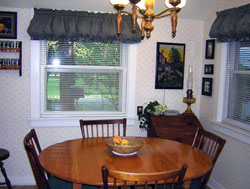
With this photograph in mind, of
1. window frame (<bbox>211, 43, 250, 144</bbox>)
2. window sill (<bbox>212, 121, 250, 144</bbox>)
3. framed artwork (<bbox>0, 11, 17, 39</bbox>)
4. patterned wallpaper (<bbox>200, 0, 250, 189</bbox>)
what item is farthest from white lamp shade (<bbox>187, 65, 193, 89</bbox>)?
framed artwork (<bbox>0, 11, 17, 39</bbox>)

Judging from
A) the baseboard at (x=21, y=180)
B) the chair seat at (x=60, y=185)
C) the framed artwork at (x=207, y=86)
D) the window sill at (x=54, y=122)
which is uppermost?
the framed artwork at (x=207, y=86)

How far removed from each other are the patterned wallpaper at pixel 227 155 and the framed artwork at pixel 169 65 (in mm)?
351

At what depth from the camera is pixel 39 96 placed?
132 inches

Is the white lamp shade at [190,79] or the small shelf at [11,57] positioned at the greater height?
the small shelf at [11,57]

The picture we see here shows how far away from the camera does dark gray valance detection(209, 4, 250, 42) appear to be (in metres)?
2.67

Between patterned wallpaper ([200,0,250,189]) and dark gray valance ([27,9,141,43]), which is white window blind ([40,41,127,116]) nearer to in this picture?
dark gray valance ([27,9,141,43])

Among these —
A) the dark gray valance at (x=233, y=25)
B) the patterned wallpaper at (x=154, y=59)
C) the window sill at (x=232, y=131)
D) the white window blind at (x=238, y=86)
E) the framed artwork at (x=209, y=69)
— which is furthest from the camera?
the patterned wallpaper at (x=154, y=59)

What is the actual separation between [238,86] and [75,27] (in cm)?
209

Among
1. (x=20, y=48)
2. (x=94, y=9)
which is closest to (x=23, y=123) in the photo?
(x=20, y=48)

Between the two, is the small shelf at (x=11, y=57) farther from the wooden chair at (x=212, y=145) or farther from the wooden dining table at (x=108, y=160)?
the wooden chair at (x=212, y=145)

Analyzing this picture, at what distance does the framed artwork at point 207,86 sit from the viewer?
3.47 meters

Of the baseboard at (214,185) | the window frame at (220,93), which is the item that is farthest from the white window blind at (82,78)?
the baseboard at (214,185)

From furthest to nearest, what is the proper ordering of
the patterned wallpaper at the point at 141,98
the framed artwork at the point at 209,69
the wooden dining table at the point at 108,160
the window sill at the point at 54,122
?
the framed artwork at the point at 209,69 < the window sill at the point at 54,122 < the patterned wallpaper at the point at 141,98 < the wooden dining table at the point at 108,160

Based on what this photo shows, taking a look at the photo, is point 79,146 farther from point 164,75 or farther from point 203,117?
point 203,117
